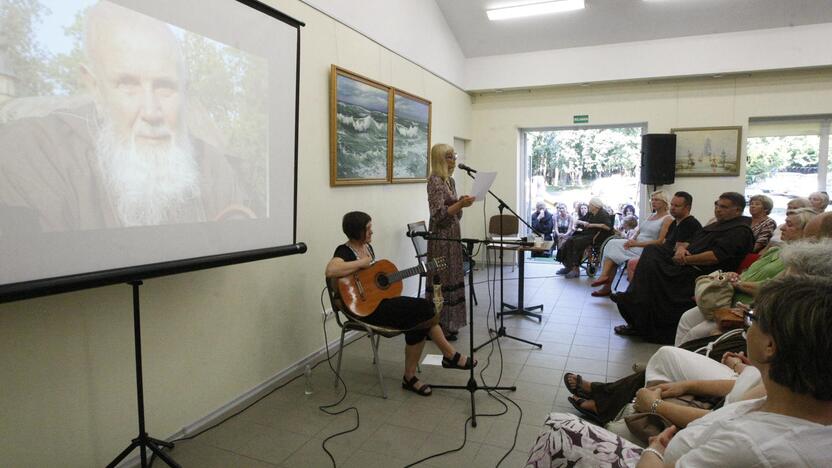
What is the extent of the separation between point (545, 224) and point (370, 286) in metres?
4.80

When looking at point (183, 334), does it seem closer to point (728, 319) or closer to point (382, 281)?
point (382, 281)

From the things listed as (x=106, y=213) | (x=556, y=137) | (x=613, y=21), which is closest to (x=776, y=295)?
(x=106, y=213)

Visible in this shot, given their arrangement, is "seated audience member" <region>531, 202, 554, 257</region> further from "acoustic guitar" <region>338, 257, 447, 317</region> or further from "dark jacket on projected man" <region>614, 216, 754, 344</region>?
"acoustic guitar" <region>338, 257, 447, 317</region>

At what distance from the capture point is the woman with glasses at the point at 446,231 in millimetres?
3635

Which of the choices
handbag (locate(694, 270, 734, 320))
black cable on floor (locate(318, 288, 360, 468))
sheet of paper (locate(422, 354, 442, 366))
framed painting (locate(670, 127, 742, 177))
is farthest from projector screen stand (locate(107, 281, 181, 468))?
framed painting (locate(670, 127, 742, 177))

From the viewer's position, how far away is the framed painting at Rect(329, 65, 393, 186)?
3.58 meters

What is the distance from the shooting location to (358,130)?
12.7 ft

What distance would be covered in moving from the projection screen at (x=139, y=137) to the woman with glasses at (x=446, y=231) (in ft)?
4.46

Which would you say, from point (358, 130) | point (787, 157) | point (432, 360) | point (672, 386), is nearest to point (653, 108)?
point (787, 157)

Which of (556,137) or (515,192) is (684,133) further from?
(515,192)

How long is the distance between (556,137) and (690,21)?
2.14 metres

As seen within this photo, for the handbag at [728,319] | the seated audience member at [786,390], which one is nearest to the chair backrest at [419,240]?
the handbag at [728,319]

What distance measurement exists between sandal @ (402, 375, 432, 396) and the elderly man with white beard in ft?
5.06

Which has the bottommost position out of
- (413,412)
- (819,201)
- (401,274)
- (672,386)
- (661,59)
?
(413,412)
